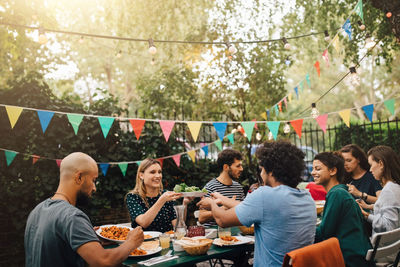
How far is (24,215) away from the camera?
5.17 metres

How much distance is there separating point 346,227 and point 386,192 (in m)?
0.95

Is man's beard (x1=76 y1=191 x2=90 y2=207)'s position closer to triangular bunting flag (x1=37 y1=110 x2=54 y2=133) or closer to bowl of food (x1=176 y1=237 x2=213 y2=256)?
bowl of food (x1=176 y1=237 x2=213 y2=256)

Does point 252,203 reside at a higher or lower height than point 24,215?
higher

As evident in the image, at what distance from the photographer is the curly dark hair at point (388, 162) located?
11.0 feet

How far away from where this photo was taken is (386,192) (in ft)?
10.4

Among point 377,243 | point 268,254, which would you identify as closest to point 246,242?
point 268,254

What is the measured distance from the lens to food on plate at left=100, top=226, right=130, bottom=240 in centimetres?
282

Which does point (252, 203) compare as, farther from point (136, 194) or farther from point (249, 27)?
point (249, 27)

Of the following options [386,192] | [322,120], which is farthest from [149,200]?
[322,120]

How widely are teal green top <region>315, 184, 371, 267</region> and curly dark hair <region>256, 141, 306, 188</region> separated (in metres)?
0.48

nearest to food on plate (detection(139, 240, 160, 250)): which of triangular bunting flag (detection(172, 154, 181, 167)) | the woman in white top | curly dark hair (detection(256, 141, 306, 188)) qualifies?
curly dark hair (detection(256, 141, 306, 188))

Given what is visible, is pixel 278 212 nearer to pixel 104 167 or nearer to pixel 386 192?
pixel 386 192

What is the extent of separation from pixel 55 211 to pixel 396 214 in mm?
2944

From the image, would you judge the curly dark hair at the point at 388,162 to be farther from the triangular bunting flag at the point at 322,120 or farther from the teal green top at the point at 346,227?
the triangular bunting flag at the point at 322,120
